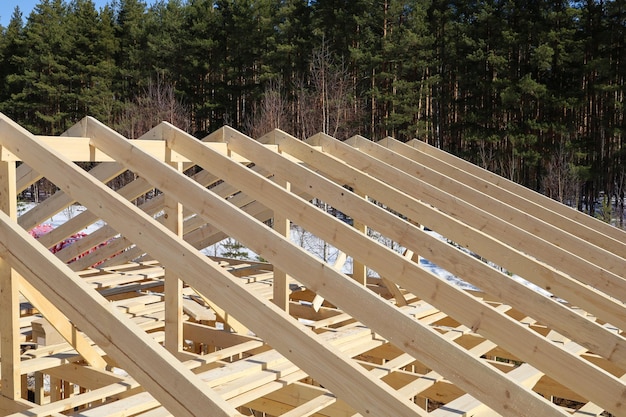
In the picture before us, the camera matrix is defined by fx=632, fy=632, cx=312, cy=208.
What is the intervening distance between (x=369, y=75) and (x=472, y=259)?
2124cm

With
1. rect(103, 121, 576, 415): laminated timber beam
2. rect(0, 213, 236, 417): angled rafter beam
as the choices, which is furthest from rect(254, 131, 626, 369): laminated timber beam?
rect(0, 213, 236, 417): angled rafter beam

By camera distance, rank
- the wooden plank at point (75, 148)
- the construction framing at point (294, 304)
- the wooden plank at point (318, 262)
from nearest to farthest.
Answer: the construction framing at point (294, 304)
the wooden plank at point (318, 262)
the wooden plank at point (75, 148)

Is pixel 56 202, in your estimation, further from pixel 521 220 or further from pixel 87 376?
pixel 521 220

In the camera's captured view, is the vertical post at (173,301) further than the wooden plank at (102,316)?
Yes

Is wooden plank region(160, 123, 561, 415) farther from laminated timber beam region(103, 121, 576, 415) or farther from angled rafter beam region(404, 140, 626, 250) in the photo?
angled rafter beam region(404, 140, 626, 250)

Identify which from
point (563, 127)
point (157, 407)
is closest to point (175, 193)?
point (157, 407)

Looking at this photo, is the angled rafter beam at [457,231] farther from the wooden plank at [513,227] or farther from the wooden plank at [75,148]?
the wooden plank at [75,148]

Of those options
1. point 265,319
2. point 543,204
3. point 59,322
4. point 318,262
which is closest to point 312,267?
point 318,262

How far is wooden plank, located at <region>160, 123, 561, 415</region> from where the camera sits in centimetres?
293

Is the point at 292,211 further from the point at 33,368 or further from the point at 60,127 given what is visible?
the point at 60,127

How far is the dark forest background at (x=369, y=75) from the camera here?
20.3m

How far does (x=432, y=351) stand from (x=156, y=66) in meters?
27.9

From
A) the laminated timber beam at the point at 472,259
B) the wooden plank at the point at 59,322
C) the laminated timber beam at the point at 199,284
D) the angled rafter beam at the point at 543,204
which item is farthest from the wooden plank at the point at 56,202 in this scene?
the angled rafter beam at the point at 543,204

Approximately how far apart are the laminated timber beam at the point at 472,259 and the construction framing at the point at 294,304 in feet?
0.04
